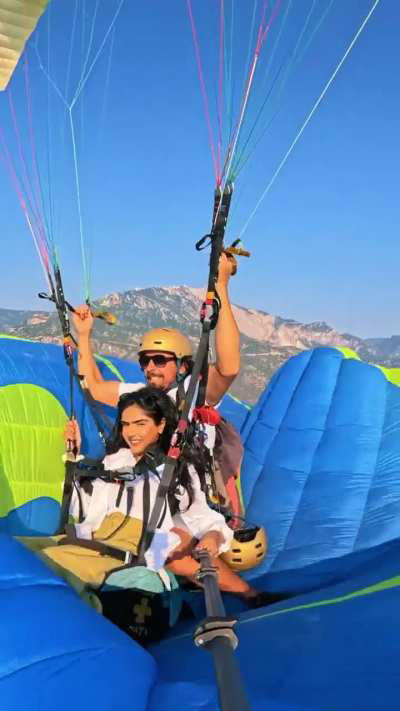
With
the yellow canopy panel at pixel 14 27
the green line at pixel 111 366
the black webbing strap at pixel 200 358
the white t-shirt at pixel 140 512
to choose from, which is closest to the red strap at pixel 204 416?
the black webbing strap at pixel 200 358

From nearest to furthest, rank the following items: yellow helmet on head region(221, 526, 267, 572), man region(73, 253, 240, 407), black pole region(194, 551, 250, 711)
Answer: black pole region(194, 551, 250, 711) → man region(73, 253, 240, 407) → yellow helmet on head region(221, 526, 267, 572)

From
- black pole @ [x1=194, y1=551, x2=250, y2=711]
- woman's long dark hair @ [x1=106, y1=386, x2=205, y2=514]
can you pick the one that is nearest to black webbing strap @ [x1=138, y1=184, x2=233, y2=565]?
woman's long dark hair @ [x1=106, y1=386, x2=205, y2=514]

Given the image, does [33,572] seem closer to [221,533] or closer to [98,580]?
[98,580]

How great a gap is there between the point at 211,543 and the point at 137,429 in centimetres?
55

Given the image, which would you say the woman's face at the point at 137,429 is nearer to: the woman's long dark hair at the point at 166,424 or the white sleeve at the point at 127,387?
the woman's long dark hair at the point at 166,424

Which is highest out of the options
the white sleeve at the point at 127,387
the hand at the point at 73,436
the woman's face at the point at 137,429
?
the white sleeve at the point at 127,387

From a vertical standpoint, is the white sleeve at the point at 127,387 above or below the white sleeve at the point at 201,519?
above

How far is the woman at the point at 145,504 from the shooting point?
7.75 feet

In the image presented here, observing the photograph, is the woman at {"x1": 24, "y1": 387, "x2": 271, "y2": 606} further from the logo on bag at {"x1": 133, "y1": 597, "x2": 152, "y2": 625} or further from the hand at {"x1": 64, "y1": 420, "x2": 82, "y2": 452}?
the hand at {"x1": 64, "y1": 420, "x2": 82, "y2": 452}

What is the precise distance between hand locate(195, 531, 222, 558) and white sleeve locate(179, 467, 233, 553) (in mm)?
25

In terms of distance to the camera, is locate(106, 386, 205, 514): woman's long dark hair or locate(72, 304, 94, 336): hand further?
locate(72, 304, 94, 336): hand

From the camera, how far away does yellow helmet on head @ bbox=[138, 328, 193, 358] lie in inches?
121

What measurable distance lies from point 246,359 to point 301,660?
15076 centimetres

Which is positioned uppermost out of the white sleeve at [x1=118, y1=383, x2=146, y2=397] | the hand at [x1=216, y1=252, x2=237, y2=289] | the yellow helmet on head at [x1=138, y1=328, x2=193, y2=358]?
the hand at [x1=216, y1=252, x2=237, y2=289]
